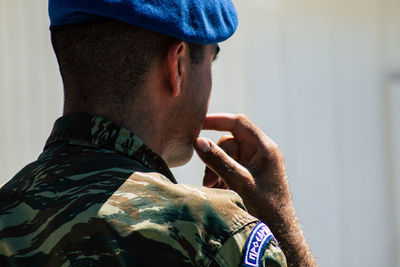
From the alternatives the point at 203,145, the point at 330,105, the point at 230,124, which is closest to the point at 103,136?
the point at 203,145

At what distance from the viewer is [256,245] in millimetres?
1311

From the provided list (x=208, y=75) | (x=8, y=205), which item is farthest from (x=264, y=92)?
(x=8, y=205)

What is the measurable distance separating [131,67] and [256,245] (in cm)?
43

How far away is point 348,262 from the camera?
173 inches

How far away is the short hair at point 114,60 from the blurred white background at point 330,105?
2200 mm

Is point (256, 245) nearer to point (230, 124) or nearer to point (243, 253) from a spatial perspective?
point (243, 253)

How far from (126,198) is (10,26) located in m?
2.35

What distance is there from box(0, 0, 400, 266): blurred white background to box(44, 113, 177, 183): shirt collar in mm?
2213

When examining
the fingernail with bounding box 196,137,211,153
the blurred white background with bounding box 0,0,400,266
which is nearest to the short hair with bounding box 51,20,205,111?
the fingernail with bounding box 196,137,211,153

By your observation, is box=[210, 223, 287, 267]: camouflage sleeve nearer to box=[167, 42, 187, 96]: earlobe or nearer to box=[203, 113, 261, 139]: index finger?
box=[167, 42, 187, 96]: earlobe

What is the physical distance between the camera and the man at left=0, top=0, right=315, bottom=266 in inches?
48.9

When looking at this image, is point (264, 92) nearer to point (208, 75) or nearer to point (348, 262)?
point (348, 262)

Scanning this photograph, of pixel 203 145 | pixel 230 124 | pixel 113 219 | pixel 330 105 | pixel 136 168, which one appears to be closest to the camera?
pixel 113 219

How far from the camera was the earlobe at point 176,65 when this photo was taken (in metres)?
1.46
